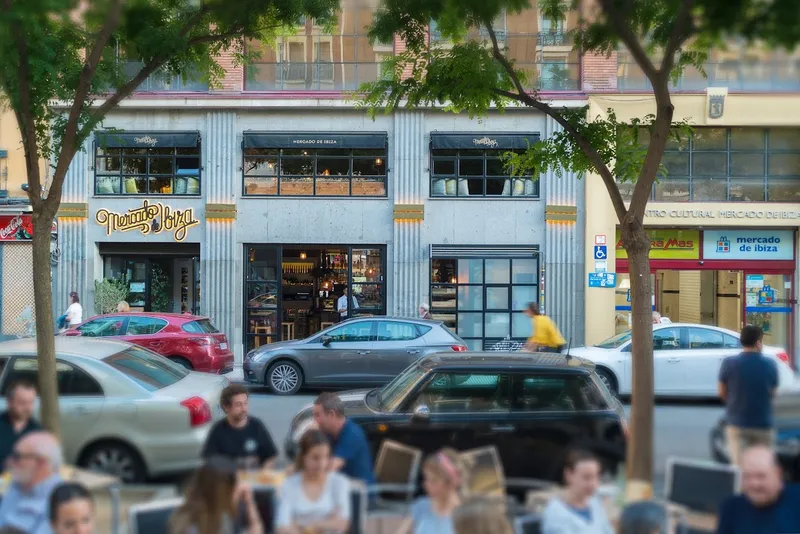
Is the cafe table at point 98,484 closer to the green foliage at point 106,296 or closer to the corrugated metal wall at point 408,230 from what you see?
the corrugated metal wall at point 408,230

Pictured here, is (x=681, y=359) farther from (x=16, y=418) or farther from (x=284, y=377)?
(x=16, y=418)

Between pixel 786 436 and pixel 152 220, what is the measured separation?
17.8 metres

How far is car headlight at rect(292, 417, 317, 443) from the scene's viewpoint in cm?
837

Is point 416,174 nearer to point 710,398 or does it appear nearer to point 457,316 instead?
point 457,316

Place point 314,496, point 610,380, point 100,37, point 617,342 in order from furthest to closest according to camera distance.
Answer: point 617,342 < point 610,380 < point 100,37 < point 314,496

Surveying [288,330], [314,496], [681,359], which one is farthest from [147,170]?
[314,496]

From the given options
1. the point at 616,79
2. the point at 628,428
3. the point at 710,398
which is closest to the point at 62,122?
the point at 628,428

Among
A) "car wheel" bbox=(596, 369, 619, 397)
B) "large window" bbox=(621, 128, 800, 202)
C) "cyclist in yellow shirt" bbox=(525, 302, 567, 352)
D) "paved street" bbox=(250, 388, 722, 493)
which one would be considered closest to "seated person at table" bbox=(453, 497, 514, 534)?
"paved street" bbox=(250, 388, 722, 493)

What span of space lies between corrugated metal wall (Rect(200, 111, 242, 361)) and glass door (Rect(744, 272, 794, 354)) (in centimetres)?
1319

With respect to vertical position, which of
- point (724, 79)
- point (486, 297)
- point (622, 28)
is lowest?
point (486, 297)

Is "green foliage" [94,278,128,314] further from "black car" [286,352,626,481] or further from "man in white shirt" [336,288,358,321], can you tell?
"black car" [286,352,626,481]

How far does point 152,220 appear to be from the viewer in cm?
2264

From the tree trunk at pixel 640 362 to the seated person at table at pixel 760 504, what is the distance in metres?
3.19

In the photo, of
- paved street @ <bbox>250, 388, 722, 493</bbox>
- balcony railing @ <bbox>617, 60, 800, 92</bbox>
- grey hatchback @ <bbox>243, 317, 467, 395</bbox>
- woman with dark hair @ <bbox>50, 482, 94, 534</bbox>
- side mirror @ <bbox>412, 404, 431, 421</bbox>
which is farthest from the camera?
balcony railing @ <bbox>617, 60, 800, 92</bbox>
